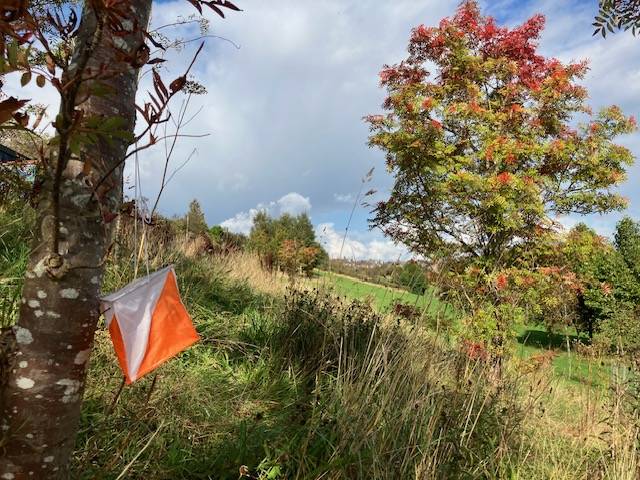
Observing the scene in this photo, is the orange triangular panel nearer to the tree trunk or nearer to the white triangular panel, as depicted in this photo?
the white triangular panel

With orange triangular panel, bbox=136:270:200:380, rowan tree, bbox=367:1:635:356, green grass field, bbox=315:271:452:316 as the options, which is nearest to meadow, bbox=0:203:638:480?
green grass field, bbox=315:271:452:316

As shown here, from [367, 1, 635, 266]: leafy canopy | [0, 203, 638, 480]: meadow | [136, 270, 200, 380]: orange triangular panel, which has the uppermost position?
[367, 1, 635, 266]: leafy canopy

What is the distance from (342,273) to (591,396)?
1.94 m

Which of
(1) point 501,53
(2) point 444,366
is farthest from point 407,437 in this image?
(1) point 501,53

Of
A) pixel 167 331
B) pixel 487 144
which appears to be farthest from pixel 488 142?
pixel 167 331

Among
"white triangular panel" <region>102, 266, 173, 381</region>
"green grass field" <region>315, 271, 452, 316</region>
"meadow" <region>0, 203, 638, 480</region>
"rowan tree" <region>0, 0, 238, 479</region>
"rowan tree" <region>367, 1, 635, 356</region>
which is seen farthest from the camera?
"rowan tree" <region>367, 1, 635, 356</region>

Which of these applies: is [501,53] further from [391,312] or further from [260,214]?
[260,214]

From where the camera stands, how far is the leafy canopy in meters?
7.21

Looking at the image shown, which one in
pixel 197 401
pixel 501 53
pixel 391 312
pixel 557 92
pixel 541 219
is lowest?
pixel 197 401

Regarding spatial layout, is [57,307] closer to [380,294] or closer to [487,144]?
[380,294]

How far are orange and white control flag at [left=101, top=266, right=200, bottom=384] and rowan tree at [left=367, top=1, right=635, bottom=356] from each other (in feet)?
20.2

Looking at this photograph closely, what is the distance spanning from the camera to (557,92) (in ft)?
24.4

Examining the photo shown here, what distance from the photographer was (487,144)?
7.30 m

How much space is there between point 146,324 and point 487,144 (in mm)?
6959
